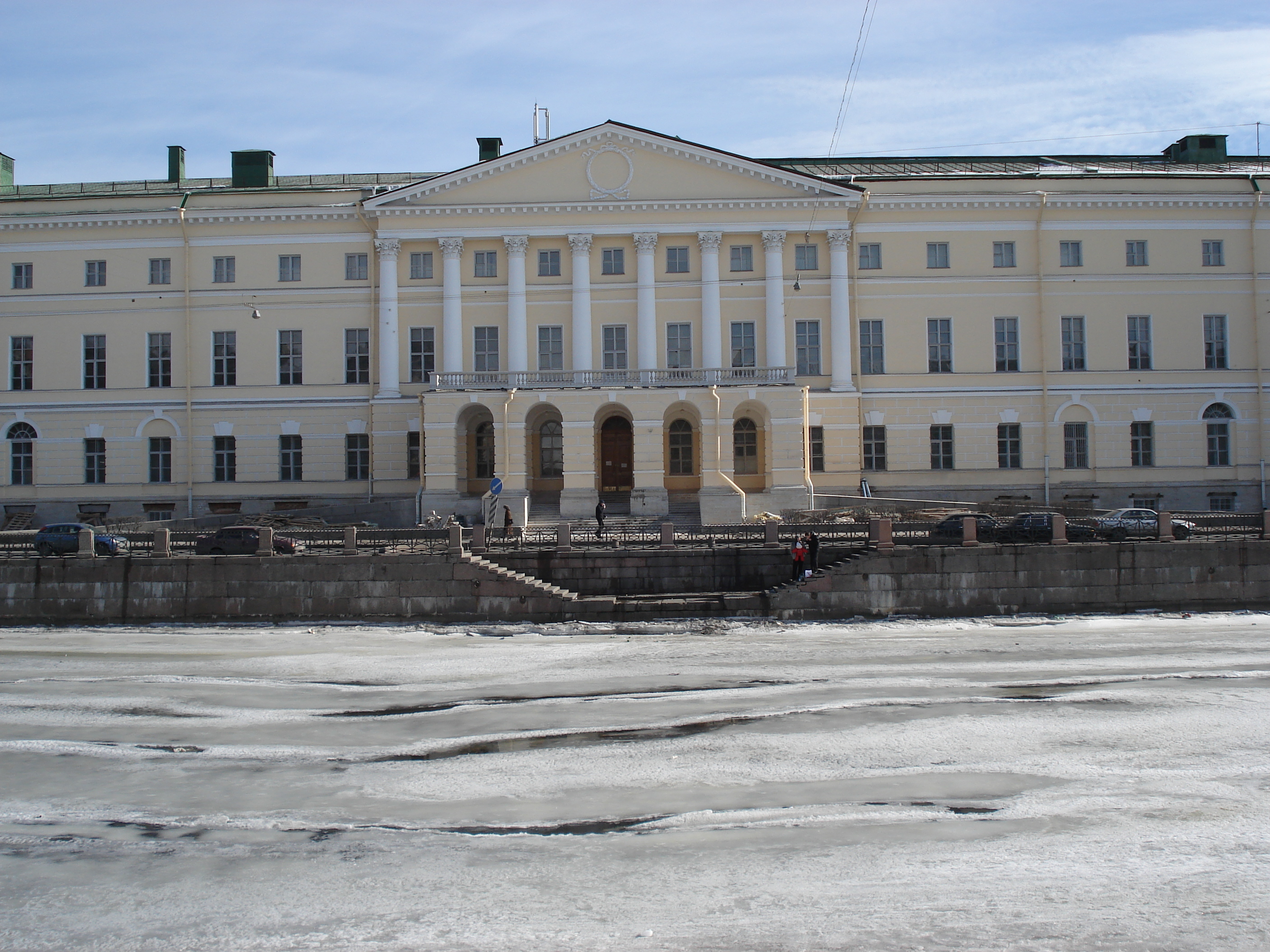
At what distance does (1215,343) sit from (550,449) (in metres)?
29.5

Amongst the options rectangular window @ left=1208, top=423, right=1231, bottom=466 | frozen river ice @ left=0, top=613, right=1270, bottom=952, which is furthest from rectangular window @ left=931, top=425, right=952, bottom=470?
frozen river ice @ left=0, top=613, right=1270, bottom=952

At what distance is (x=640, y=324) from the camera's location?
41.5 metres

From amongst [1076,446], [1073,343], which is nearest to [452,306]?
[1073,343]

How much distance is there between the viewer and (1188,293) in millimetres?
42469

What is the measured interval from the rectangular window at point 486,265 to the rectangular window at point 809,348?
1337cm

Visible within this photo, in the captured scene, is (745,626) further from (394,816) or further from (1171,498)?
(1171,498)

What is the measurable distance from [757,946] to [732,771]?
14.3 ft

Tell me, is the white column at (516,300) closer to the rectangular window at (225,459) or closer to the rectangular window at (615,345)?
the rectangular window at (615,345)

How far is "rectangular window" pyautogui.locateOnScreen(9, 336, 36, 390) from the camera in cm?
4341

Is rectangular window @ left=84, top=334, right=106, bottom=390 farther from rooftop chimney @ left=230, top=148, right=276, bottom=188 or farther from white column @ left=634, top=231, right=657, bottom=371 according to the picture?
white column @ left=634, top=231, right=657, bottom=371

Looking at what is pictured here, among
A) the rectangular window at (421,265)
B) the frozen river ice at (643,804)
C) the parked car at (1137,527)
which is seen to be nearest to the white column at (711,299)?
the rectangular window at (421,265)

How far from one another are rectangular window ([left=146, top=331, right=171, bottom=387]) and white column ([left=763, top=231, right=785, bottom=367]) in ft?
86.8

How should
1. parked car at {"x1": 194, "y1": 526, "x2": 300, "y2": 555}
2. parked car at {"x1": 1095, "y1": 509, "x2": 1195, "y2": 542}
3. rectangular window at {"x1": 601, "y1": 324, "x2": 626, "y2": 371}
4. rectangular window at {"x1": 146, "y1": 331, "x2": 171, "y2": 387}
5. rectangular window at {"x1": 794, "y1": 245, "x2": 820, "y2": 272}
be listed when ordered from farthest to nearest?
rectangular window at {"x1": 146, "y1": 331, "x2": 171, "y2": 387} → rectangular window at {"x1": 601, "y1": 324, "x2": 626, "y2": 371} → rectangular window at {"x1": 794, "y1": 245, "x2": 820, "y2": 272} → parked car at {"x1": 194, "y1": 526, "x2": 300, "y2": 555} → parked car at {"x1": 1095, "y1": 509, "x2": 1195, "y2": 542}

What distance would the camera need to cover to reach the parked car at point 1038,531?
27.2m
